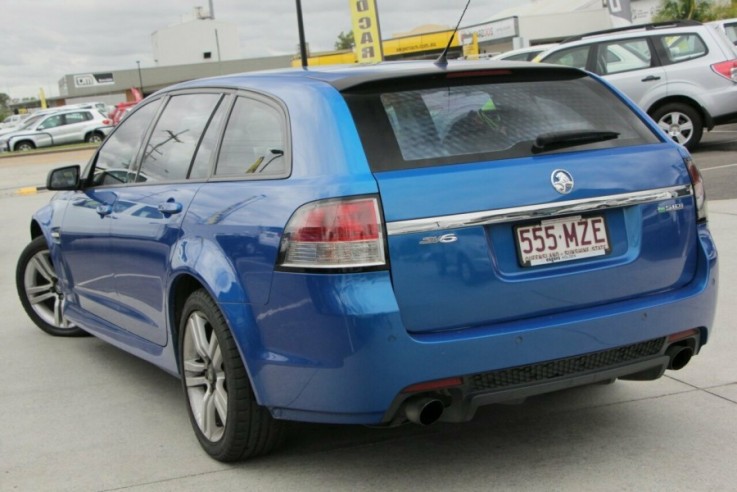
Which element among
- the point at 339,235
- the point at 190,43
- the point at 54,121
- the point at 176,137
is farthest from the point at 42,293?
the point at 190,43

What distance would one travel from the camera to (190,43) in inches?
4097

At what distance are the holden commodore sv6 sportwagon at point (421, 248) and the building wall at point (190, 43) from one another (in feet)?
335

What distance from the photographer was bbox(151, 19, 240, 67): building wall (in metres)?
104

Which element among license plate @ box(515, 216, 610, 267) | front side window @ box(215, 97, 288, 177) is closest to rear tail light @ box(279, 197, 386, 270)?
front side window @ box(215, 97, 288, 177)

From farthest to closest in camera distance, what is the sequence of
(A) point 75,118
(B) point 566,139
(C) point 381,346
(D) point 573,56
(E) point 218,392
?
1. (A) point 75,118
2. (D) point 573,56
3. (E) point 218,392
4. (B) point 566,139
5. (C) point 381,346

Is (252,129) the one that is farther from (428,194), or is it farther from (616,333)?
(616,333)

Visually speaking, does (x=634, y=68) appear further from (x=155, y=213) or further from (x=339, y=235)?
(x=339, y=235)

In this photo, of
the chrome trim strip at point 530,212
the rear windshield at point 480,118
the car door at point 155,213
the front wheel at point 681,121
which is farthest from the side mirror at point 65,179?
the front wheel at point 681,121

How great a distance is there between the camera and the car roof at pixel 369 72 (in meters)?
3.78

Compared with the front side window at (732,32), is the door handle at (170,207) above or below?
above

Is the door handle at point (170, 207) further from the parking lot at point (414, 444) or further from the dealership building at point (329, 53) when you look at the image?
the dealership building at point (329, 53)

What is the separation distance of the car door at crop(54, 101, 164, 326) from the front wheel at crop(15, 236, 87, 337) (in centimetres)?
83

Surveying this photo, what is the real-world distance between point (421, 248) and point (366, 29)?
24.5 meters

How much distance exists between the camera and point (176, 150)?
15.3ft
